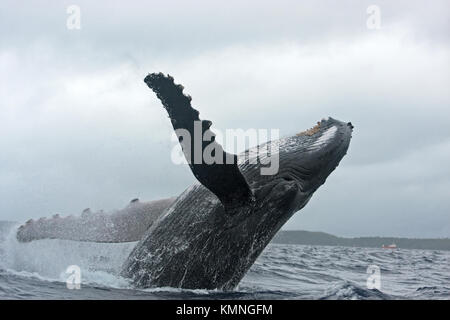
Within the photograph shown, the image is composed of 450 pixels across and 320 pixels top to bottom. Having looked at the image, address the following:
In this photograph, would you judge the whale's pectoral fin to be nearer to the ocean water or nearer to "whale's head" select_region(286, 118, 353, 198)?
"whale's head" select_region(286, 118, 353, 198)

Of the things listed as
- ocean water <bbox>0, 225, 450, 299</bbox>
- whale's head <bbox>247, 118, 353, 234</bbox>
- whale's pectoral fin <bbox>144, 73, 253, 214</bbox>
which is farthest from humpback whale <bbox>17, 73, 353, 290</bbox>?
whale's pectoral fin <bbox>144, 73, 253, 214</bbox>

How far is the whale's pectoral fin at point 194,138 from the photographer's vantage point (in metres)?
5.76

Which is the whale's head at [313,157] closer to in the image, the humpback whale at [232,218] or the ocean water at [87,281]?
the humpback whale at [232,218]

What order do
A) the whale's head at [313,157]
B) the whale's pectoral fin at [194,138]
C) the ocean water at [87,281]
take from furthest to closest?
the whale's head at [313,157]
the ocean water at [87,281]
the whale's pectoral fin at [194,138]

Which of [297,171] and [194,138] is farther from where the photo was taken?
[297,171]

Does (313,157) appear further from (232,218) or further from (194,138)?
(194,138)

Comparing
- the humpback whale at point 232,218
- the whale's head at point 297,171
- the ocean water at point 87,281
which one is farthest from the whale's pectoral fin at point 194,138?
the ocean water at point 87,281

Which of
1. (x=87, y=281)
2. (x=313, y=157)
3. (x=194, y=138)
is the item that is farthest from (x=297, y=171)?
(x=87, y=281)

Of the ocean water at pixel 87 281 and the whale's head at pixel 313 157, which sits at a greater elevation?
the whale's head at pixel 313 157

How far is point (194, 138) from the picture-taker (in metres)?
5.82

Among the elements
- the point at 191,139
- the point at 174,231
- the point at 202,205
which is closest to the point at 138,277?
the point at 174,231

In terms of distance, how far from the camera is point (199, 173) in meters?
5.98
